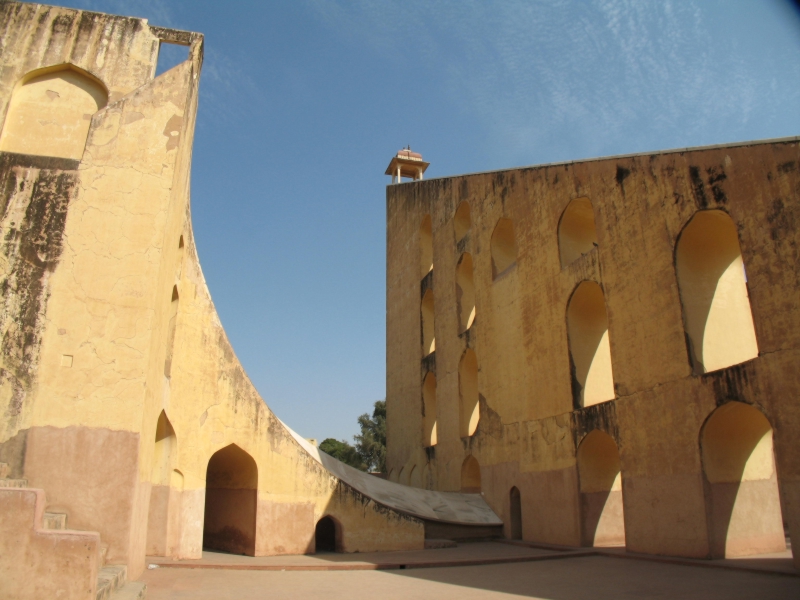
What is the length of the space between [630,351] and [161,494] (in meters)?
7.09

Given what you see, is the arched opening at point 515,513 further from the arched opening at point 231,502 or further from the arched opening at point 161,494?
the arched opening at point 161,494

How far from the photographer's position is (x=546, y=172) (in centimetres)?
1248

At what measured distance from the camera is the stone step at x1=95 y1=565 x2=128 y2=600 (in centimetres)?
455

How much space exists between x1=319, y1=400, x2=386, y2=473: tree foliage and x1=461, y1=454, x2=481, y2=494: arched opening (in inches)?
872

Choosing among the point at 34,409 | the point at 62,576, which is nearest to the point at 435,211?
the point at 34,409

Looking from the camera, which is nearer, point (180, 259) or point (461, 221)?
point (180, 259)

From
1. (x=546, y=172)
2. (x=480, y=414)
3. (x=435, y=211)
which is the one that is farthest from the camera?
(x=435, y=211)

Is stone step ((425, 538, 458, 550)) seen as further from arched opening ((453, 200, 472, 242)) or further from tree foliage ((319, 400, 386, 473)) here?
tree foliage ((319, 400, 386, 473))

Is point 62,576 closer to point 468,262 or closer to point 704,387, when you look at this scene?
point 704,387

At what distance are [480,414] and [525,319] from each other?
8.97ft

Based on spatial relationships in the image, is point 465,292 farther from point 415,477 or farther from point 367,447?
point 367,447

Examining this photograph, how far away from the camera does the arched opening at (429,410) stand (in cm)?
1752

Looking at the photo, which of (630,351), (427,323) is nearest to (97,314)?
(630,351)

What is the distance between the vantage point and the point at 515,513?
12.5m
